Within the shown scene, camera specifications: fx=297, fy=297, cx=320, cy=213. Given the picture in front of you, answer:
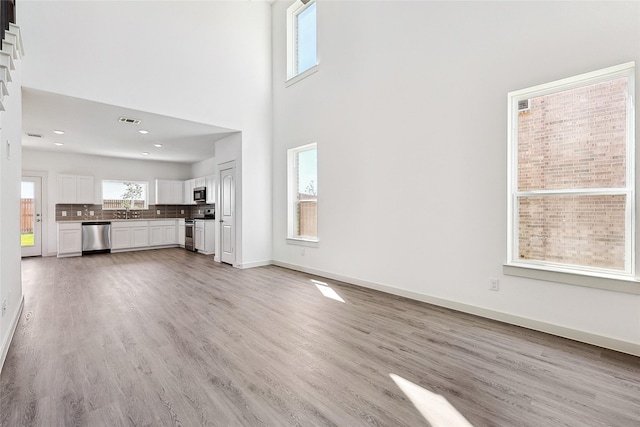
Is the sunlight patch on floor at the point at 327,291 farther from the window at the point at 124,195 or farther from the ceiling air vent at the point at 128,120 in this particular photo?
the window at the point at 124,195

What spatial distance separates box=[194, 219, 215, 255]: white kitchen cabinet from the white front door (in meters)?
1.22

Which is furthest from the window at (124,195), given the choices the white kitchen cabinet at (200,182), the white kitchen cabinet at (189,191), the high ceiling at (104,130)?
the white kitchen cabinet at (200,182)

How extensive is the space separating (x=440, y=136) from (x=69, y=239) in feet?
28.1

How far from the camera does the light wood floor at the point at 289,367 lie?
5.46 ft

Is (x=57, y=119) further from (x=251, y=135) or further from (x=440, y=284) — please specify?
(x=440, y=284)

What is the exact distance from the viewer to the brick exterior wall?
2.47 meters

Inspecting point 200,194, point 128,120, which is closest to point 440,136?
point 128,120

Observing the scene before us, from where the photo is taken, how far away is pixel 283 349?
2.42 meters

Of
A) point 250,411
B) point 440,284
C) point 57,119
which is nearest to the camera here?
point 250,411

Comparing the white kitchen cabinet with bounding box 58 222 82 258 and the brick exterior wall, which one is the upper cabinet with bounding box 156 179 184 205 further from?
the brick exterior wall

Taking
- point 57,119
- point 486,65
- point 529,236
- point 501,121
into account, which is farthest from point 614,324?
point 57,119

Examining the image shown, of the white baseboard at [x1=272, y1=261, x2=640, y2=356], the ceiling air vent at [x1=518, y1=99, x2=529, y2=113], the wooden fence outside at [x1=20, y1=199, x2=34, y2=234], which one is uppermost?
the ceiling air vent at [x1=518, y1=99, x2=529, y2=113]

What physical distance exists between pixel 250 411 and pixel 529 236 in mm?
2896

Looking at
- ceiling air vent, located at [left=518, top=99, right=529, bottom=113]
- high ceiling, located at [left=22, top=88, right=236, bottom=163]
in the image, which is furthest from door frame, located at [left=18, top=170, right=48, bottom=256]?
ceiling air vent, located at [left=518, top=99, right=529, bottom=113]
